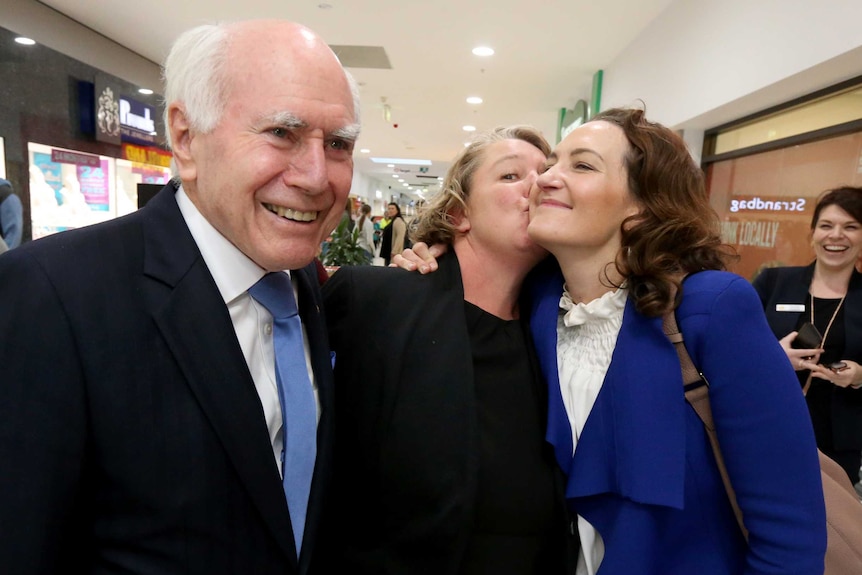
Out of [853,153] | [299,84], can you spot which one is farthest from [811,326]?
[299,84]

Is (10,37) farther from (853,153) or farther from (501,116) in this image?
(501,116)

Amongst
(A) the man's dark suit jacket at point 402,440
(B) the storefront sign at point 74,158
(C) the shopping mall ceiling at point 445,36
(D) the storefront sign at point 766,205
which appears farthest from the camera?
(B) the storefront sign at point 74,158

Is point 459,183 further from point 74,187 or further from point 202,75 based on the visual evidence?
point 74,187

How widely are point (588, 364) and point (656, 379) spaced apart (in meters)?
0.23

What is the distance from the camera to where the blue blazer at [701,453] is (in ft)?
3.64

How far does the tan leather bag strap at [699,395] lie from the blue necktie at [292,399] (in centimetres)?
83

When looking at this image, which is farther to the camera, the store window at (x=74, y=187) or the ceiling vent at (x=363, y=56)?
the ceiling vent at (x=363, y=56)

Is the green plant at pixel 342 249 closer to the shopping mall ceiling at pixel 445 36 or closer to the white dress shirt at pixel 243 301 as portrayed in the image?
the shopping mall ceiling at pixel 445 36

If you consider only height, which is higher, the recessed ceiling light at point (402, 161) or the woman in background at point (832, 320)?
the recessed ceiling light at point (402, 161)

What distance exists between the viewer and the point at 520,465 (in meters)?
1.41

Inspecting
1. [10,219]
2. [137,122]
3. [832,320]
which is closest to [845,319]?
[832,320]

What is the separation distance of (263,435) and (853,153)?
12.5 ft

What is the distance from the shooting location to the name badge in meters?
2.71

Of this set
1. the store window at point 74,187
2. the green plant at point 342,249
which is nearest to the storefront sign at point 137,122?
the store window at point 74,187
